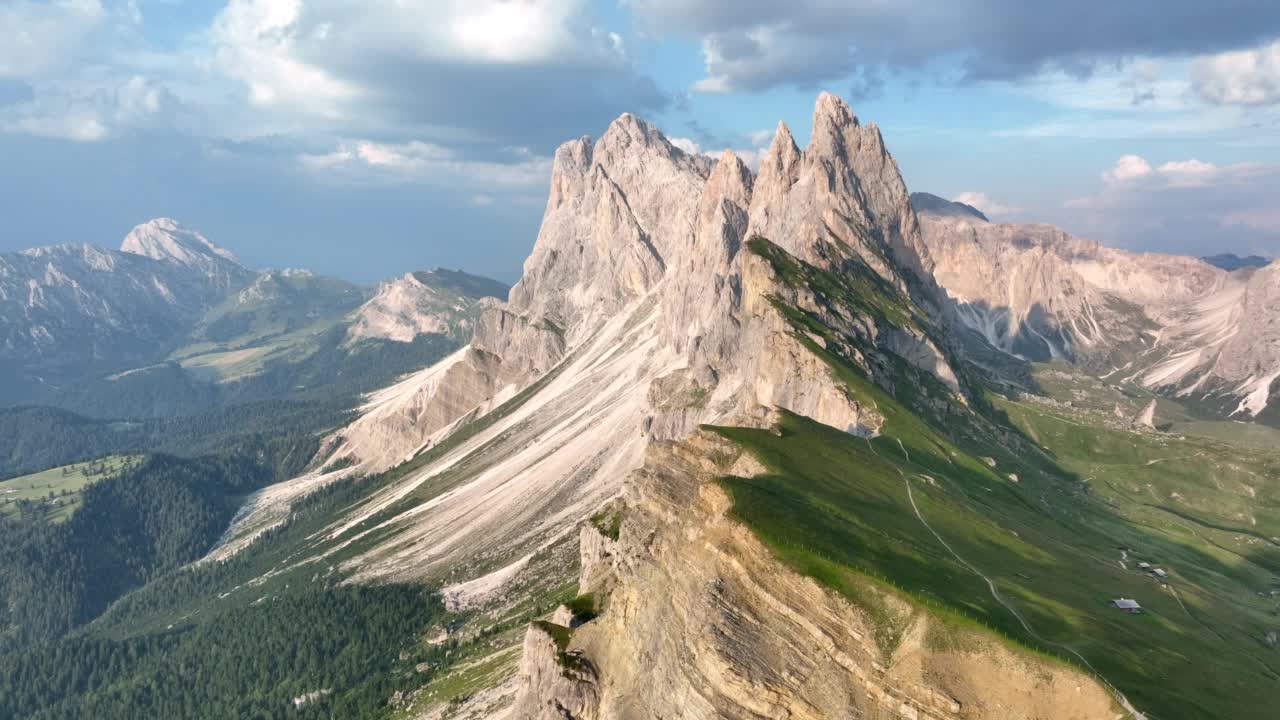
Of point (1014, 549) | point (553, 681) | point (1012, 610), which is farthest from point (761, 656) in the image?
point (1014, 549)

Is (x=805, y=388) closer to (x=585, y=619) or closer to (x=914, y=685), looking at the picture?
(x=585, y=619)

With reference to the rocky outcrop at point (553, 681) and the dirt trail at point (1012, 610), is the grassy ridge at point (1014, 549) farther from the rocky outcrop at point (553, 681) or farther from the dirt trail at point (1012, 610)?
the rocky outcrop at point (553, 681)

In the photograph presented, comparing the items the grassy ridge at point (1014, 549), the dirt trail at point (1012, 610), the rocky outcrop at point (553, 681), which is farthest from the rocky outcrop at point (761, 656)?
the dirt trail at point (1012, 610)

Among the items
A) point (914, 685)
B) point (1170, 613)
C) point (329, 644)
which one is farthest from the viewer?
point (329, 644)

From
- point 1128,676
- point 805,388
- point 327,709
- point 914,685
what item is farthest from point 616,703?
point 327,709

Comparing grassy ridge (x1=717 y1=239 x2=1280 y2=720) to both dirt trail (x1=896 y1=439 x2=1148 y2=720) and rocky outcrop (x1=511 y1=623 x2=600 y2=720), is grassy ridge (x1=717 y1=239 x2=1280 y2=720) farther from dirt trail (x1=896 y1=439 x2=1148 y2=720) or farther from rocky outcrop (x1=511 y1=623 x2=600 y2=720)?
rocky outcrop (x1=511 y1=623 x2=600 y2=720)

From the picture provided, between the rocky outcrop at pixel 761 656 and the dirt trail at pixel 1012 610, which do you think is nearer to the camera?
the rocky outcrop at pixel 761 656

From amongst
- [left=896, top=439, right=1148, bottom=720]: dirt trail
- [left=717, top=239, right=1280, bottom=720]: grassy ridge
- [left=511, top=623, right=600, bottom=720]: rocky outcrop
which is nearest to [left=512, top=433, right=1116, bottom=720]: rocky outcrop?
[left=511, top=623, right=600, bottom=720]: rocky outcrop

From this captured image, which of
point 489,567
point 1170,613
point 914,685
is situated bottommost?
point 489,567

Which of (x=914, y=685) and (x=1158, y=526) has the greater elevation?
(x=914, y=685)
